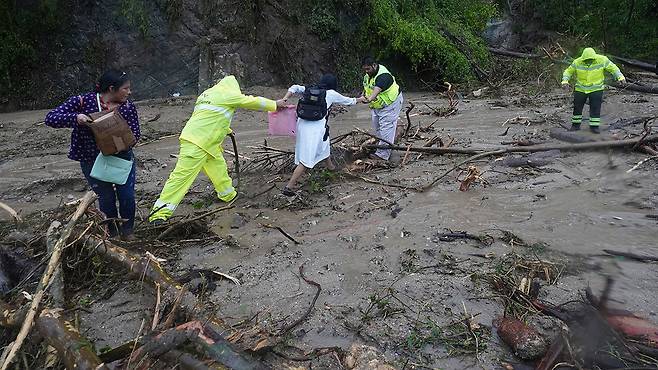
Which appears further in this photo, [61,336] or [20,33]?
[20,33]

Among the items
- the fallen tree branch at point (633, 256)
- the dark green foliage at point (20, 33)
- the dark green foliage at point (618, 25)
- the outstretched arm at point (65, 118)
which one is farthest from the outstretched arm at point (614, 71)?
the dark green foliage at point (618, 25)

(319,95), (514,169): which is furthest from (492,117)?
(319,95)

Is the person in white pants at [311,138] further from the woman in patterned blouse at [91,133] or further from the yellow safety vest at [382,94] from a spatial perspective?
the woman in patterned blouse at [91,133]

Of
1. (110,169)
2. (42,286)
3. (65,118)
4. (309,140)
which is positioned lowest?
(309,140)

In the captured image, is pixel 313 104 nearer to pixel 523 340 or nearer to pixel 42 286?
pixel 42 286

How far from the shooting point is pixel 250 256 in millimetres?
4809

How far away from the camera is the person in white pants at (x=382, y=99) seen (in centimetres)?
734

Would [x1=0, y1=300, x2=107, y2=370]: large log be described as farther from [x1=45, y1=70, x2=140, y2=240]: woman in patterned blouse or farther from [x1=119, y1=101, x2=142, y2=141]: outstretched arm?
[x1=119, y1=101, x2=142, y2=141]: outstretched arm

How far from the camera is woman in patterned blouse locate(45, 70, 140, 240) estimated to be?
4.40 m

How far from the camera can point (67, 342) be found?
9.80 feet

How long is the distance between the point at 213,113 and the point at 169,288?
250cm

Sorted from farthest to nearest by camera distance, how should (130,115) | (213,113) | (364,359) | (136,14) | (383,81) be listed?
1. (136,14)
2. (383,81)
3. (213,113)
4. (130,115)
5. (364,359)

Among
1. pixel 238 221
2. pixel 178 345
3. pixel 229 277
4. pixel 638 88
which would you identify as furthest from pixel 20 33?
pixel 638 88

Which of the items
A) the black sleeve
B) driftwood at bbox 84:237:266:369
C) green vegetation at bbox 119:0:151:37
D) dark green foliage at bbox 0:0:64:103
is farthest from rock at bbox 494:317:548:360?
dark green foliage at bbox 0:0:64:103
